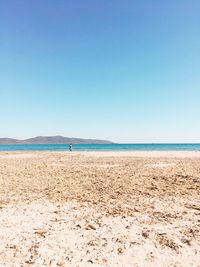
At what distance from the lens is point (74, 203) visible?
744cm

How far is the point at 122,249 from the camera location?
171 inches

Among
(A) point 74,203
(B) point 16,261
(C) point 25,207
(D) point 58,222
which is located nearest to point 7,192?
(C) point 25,207

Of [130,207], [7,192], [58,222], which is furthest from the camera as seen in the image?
[7,192]

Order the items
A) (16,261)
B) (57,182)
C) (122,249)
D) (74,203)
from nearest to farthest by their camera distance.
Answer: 1. (16,261)
2. (122,249)
3. (74,203)
4. (57,182)

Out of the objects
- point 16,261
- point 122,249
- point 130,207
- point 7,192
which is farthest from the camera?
point 7,192

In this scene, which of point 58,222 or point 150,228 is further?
point 58,222

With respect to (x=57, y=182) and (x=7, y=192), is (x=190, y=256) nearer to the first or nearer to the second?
(x=7, y=192)

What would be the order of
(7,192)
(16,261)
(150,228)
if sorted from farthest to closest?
(7,192) → (150,228) → (16,261)

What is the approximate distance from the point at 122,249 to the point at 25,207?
368 centimetres

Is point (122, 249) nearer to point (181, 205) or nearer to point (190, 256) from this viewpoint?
point (190, 256)

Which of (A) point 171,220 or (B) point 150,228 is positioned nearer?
(B) point 150,228

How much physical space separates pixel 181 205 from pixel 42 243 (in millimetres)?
4187

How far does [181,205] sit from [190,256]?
122 inches

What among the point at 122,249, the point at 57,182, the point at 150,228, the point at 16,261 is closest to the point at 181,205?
the point at 150,228
